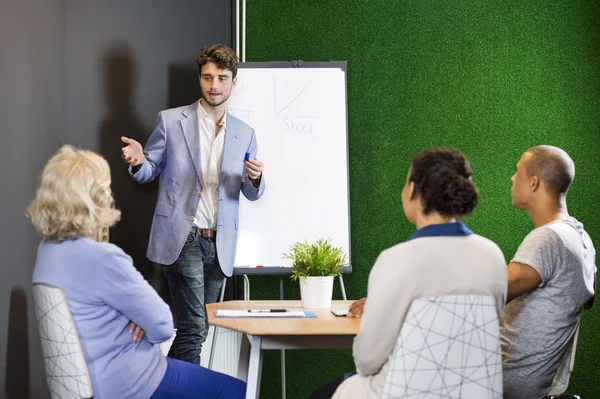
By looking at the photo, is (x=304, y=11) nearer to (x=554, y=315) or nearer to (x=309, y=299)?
(x=309, y=299)

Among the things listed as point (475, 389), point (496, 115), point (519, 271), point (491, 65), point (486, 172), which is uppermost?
point (491, 65)

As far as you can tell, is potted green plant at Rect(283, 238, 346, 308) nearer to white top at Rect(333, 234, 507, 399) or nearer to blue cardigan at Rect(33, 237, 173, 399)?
blue cardigan at Rect(33, 237, 173, 399)

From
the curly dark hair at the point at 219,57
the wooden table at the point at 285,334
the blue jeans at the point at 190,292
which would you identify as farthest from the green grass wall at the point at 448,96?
the wooden table at the point at 285,334

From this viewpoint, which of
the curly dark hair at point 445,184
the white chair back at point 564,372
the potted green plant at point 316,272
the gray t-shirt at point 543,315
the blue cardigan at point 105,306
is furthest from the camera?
the potted green plant at point 316,272

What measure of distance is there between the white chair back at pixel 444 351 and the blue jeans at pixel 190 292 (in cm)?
194

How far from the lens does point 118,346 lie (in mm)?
2082

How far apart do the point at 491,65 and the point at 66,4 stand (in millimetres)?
2480

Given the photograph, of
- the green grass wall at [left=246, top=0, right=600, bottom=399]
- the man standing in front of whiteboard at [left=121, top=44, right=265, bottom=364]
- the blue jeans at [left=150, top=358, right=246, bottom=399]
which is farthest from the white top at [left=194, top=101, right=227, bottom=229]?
the blue jeans at [left=150, top=358, right=246, bottom=399]

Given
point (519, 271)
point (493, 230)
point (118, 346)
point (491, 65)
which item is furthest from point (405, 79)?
point (118, 346)

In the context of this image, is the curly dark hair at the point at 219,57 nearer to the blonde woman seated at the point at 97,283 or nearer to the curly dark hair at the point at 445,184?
the blonde woman seated at the point at 97,283

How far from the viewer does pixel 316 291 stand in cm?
273

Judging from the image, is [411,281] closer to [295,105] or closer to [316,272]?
[316,272]

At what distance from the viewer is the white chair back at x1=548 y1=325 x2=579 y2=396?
7.95ft

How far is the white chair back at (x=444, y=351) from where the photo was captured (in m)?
1.77
